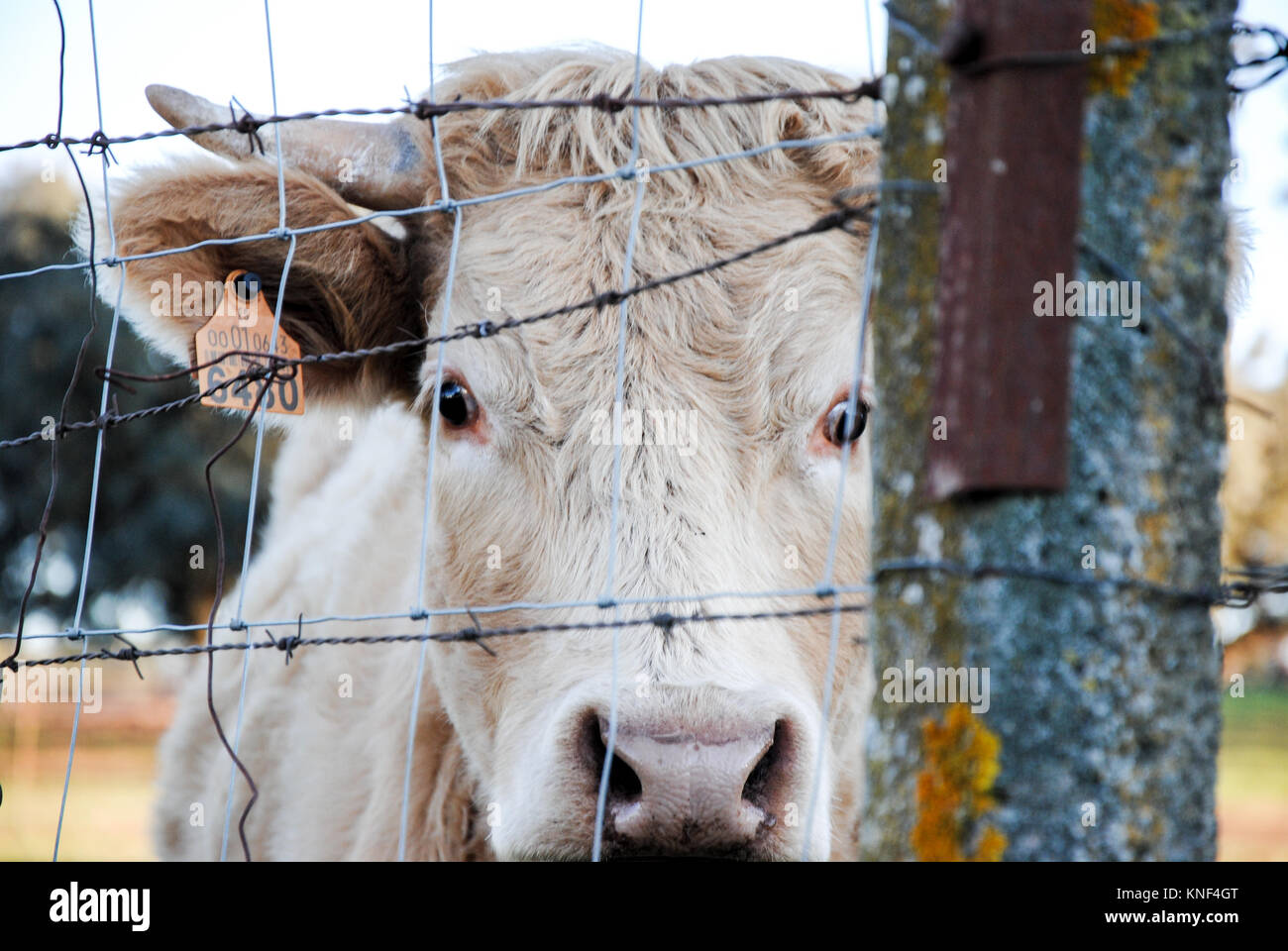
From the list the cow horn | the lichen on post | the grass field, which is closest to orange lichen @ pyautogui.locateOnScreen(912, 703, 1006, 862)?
the lichen on post

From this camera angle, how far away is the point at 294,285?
3035 millimetres

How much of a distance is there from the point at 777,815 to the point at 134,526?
14.8 metres

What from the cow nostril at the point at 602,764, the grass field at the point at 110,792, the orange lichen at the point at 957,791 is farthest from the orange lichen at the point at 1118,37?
the grass field at the point at 110,792

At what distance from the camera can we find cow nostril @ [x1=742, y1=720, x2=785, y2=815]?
2105 millimetres

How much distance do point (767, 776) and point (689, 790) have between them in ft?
0.67

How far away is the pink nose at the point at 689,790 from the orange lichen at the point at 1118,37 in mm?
1198

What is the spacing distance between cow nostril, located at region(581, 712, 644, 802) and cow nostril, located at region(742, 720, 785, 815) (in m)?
0.20

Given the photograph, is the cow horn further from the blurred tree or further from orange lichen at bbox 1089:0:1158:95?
the blurred tree

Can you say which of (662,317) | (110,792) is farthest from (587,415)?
(110,792)

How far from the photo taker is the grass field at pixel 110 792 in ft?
42.4

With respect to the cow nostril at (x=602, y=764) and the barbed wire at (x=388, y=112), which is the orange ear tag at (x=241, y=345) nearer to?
the barbed wire at (x=388, y=112)

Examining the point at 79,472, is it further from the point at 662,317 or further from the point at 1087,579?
the point at 1087,579

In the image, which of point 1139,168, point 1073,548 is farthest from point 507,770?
point 1139,168

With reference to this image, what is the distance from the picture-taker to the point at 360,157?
2.91 m
